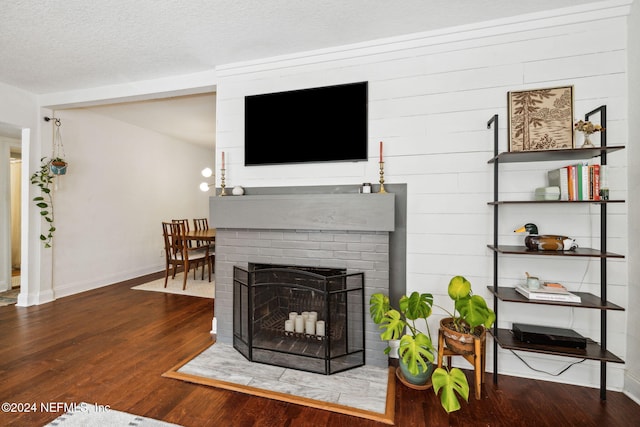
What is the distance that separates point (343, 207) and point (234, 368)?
1.43 metres

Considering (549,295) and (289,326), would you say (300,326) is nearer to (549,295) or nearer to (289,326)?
(289,326)

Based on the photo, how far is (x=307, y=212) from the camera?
2.38m

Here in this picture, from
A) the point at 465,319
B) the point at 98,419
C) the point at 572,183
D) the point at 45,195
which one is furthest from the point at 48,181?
the point at 572,183

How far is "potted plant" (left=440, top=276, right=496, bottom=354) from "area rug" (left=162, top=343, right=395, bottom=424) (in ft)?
1.69

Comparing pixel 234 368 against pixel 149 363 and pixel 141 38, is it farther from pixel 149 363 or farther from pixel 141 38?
pixel 141 38

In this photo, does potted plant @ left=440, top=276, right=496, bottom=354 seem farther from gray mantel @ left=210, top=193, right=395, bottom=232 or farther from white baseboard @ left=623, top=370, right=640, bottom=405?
white baseboard @ left=623, top=370, right=640, bottom=405

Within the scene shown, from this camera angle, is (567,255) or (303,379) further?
(303,379)

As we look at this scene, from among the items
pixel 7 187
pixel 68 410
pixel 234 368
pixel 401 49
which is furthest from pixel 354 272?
pixel 7 187

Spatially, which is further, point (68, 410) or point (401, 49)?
point (401, 49)

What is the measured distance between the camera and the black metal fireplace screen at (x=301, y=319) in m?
2.19

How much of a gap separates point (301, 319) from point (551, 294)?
170 cm

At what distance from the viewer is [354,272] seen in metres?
2.33

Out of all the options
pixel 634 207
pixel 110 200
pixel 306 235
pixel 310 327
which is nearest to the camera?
pixel 634 207

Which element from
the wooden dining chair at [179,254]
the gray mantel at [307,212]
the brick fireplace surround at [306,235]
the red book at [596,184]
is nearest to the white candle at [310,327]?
the brick fireplace surround at [306,235]
